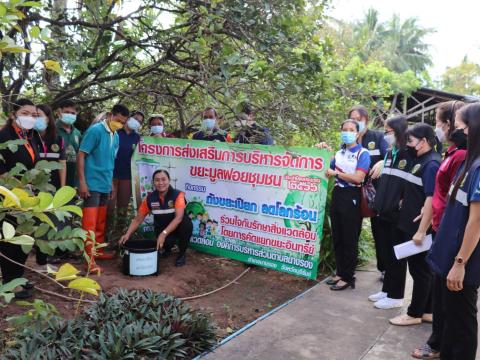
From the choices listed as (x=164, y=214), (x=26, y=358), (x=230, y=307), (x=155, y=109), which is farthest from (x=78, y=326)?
(x=155, y=109)

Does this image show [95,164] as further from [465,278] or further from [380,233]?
[465,278]

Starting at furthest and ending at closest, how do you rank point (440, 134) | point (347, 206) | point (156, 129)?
point (156, 129) → point (347, 206) → point (440, 134)

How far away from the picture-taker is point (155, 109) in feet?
21.8

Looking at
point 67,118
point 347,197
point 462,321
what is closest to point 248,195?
point 347,197

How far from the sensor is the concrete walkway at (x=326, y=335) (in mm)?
3230

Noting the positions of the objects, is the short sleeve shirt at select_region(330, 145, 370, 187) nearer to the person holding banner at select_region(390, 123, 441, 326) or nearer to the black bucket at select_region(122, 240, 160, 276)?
the person holding banner at select_region(390, 123, 441, 326)

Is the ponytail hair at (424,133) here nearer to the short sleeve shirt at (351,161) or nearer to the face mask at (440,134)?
the face mask at (440,134)

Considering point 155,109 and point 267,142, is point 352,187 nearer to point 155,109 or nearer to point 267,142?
point 267,142

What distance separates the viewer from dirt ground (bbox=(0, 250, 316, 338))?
400cm

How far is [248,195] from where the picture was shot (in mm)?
5164

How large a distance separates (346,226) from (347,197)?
0.31 meters

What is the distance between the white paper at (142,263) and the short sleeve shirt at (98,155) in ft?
3.07

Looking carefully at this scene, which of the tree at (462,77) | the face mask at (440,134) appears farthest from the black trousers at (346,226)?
the tree at (462,77)

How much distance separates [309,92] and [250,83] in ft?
2.03
